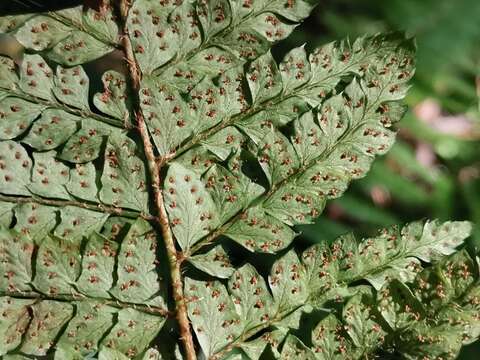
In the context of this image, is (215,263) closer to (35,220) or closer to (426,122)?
(35,220)

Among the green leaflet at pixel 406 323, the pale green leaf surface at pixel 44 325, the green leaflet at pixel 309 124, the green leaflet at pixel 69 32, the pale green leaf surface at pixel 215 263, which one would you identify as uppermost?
the green leaflet at pixel 69 32

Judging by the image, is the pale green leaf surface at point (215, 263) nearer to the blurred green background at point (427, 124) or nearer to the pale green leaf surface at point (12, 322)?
the pale green leaf surface at point (12, 322)

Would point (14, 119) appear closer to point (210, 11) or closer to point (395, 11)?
point (210, 11)

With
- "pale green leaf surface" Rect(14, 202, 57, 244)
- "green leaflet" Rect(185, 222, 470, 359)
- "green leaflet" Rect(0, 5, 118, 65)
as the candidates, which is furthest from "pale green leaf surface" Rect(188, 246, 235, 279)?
"green leaflet" Rect(0, 5, 118, 65)

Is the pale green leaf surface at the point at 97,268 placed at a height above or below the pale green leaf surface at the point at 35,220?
below

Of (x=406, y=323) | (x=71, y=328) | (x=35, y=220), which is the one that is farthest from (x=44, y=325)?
(x=406, y=323)

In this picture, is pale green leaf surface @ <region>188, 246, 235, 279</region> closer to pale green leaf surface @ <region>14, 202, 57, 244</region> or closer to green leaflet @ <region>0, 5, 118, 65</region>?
pale green leaf surface @ <region>14, 202, 57, 244</region>

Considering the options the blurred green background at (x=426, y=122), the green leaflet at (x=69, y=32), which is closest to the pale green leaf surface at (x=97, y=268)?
the green leaflet at (x=69, y=32)

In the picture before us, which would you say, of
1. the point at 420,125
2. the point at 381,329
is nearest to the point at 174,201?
the point at 381,329
